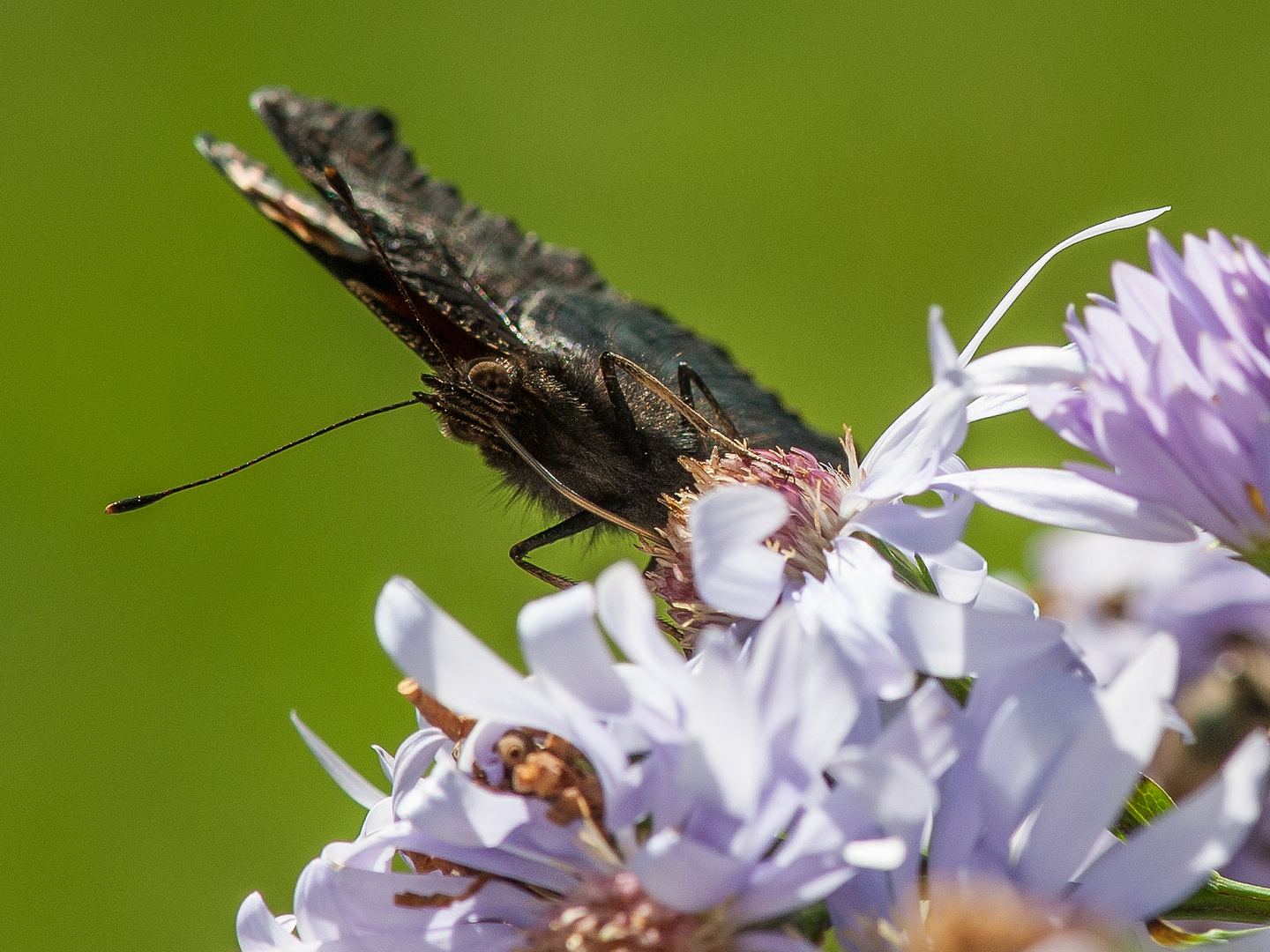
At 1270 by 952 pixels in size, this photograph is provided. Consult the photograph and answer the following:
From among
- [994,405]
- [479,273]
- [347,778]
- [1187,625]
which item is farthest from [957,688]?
[479,273]

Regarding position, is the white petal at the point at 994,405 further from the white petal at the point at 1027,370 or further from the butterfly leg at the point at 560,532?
the butterfly leg at the point at 560,532

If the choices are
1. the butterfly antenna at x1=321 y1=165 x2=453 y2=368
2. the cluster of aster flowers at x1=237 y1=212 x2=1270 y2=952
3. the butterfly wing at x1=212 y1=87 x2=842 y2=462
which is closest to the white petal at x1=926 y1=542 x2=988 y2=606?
the cluster of aster flowers at x1=237 y1=212 x2=1270 y2=952

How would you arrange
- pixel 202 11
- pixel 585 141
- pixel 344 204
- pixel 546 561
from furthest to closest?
pixel 202 11
pixel 585 141
pixel 546 561
pixel 344 204

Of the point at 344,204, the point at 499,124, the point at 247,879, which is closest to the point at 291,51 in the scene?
the point at 499,124

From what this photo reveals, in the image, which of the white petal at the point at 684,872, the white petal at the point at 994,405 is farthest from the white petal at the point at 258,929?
the white petal at the point at 994,405

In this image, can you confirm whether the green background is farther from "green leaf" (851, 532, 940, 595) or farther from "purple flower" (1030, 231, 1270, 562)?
"purple flower" (1030, 231, 1270, 562)

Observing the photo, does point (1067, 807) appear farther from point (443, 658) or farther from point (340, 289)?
point (340, 289)

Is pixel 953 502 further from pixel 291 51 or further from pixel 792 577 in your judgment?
pixel 291 51
